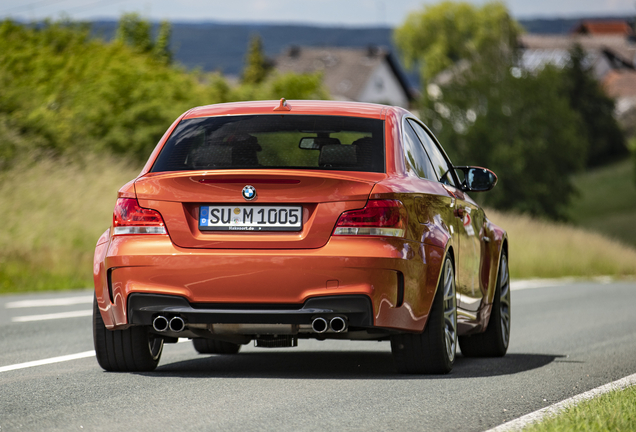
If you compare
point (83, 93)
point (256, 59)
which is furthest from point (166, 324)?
point (256, 59)

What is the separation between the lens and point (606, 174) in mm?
87500

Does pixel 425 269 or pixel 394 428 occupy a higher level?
pixel 425 269

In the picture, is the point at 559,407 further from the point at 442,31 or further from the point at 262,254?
the point at 442,31

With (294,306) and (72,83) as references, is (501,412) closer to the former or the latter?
(294,306)

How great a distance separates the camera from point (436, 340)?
7.06 metres

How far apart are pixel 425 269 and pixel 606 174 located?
83.6 meters

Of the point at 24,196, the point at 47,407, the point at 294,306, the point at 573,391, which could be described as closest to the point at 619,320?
the point at 573,391

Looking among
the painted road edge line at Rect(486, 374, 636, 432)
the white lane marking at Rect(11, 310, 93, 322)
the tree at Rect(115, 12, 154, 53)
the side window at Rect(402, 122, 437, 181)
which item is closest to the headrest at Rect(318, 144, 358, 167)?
the side window at Rect(402, 122, 437, 181)

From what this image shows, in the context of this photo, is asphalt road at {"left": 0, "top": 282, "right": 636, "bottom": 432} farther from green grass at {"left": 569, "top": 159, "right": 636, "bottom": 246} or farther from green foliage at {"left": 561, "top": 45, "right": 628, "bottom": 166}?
green foliage at {"left": 561, "top": 45, "right": 628, "bottom": 166}

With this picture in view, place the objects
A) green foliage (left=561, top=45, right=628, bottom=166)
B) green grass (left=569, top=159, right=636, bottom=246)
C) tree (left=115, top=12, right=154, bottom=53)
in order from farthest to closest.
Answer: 1. green foliage (left=561, top=45, right=628, bottom=166)
2. green grass (left=569, top=159, right=636, bottom=246)
3. tree (left=115, top=12, right=154, bottom=53)

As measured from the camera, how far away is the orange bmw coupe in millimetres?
6539

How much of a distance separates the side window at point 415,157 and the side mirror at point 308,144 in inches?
22.5

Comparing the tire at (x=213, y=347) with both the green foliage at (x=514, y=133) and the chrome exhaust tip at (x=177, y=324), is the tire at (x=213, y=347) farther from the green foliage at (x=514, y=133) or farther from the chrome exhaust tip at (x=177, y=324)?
the green foliage at (x=514, y=133)

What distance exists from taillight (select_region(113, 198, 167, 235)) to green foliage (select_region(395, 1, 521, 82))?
3890 inches
